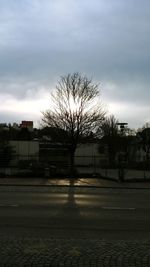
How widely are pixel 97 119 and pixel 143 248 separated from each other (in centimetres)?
3641

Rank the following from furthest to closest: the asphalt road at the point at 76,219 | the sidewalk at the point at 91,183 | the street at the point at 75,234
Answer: the sidewalk at the point at 91,183, the asphalt road at the point at 76,219, the street at the point at 75,234

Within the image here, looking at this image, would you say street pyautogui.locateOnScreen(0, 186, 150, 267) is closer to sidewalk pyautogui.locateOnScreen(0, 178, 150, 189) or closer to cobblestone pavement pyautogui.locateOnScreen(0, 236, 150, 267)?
cobblestone pavement pyautogui.locateOnScreen(0, 236, 150, 267)

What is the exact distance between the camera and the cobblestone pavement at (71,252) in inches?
318

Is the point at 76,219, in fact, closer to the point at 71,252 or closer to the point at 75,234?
the point at 75,234

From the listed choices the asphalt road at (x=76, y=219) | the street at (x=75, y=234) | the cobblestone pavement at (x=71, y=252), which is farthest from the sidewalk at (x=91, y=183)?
the cobblestone pavement at (x=71, y=252)

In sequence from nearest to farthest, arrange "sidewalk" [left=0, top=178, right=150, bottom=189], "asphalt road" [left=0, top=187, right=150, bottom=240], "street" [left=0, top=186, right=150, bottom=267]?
"street" [left=0, top=186, right=150, bottom=267], "asphalt road" [left=0, top=187, right=150, bottom=240], "sidewalk" [left=0, top=178, right=150, bottom=189]

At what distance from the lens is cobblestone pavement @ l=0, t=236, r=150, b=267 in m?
8.08

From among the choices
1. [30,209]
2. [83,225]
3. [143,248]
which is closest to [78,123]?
[30,209]

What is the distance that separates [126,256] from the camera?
337 inches

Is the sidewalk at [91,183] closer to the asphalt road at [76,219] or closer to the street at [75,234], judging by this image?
the asphalt road at [76,219]

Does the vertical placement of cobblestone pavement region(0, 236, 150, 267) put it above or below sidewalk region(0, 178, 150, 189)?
above

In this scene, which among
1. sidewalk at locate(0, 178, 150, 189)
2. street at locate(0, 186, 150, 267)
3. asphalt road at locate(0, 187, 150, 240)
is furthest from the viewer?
sidewalk at locate(0, 178, 150, 189)

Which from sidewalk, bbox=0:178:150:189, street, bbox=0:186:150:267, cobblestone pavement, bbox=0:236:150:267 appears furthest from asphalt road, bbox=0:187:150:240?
sidewalk, bbox=0:178:150:189

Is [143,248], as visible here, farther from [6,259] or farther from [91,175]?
[91,175]
